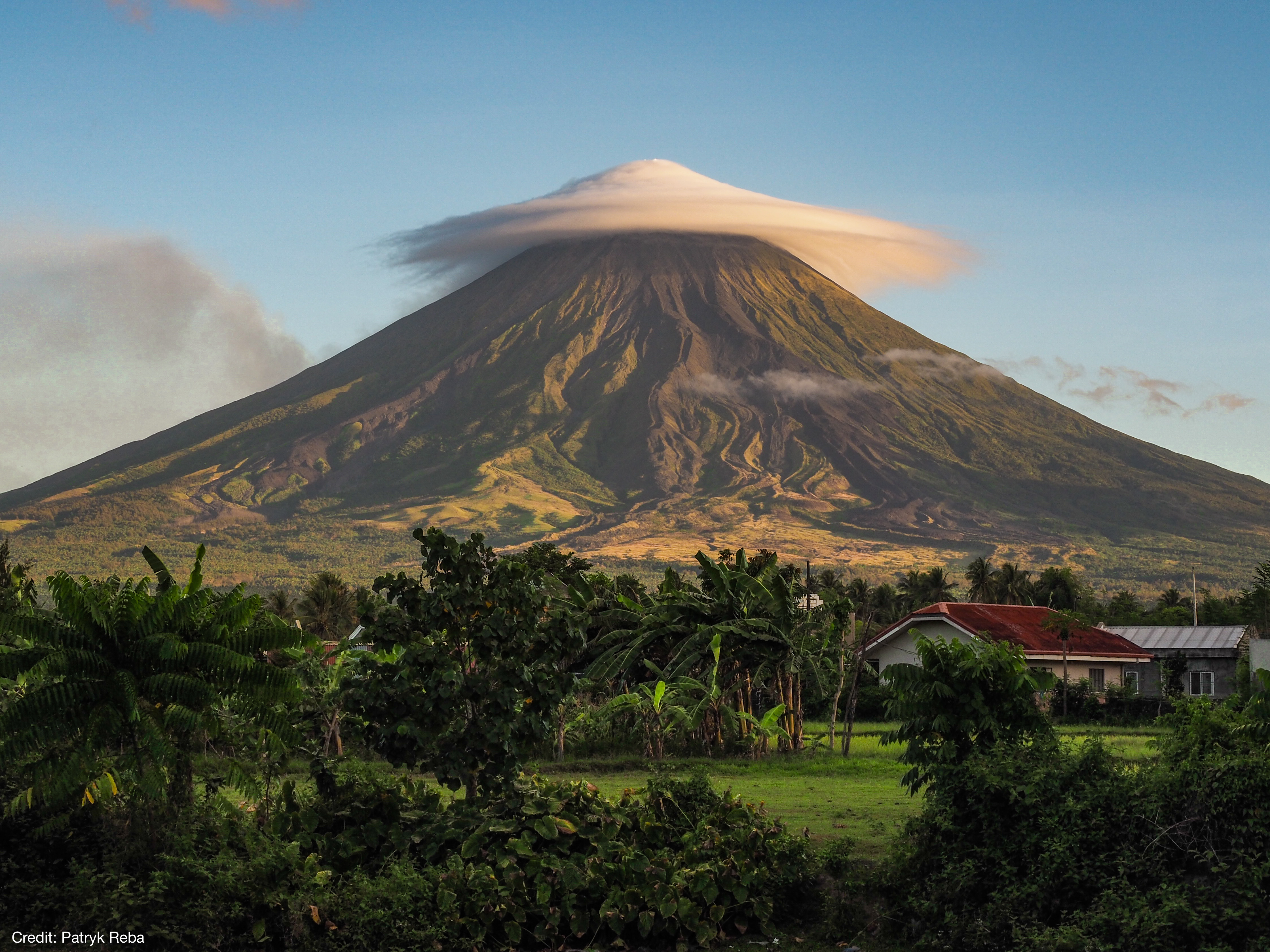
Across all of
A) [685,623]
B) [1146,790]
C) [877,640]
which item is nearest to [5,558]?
[685,623]

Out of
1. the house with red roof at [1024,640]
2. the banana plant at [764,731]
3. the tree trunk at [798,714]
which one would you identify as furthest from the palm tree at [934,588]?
the banana plant at [764,731]

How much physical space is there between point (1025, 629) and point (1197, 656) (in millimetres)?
10820

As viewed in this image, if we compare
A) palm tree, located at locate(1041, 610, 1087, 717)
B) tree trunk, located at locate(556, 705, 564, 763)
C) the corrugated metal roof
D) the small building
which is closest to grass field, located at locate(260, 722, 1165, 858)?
tree trunk, located at locate(556, 705, 564, 763)

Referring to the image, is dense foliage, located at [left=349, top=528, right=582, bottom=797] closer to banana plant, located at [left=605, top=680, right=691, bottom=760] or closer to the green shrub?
the green shrub

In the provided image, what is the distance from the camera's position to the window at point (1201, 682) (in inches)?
1821

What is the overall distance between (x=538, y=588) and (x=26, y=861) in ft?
16.4

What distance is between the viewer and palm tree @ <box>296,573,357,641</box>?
2288 inches

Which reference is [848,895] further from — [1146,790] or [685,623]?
[685,623]

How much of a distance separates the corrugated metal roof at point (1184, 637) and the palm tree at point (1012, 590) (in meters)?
25.8

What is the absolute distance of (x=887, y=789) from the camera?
18.9 m

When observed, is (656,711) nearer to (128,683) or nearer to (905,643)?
(128,683)

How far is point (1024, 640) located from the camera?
3878 centimetres

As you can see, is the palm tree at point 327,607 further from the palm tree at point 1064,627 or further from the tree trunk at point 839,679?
the tree trunk at point 839,679

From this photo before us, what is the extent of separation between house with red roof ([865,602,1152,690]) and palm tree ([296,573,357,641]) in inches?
981
